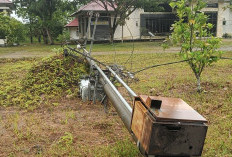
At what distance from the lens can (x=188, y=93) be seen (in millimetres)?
4625

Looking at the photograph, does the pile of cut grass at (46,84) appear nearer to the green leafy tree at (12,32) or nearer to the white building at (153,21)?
the green leafy tree at (12,32)

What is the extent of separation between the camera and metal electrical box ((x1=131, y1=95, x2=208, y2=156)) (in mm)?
1342

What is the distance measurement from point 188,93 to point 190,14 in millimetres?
1478

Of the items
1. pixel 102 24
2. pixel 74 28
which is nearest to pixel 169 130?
pixel 102 24

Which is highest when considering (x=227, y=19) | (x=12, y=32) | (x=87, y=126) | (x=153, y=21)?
(x=227, y=19)

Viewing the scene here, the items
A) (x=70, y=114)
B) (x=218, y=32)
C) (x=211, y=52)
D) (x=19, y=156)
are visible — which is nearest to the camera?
(x=19, y=156)

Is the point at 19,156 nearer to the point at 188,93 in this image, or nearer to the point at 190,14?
the point at 188,93

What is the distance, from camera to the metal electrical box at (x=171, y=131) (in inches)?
52.8

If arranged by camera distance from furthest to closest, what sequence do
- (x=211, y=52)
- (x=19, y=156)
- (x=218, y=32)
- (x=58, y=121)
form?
(x=218, y=32) → (x=211, y=52) → (x=58, y=121) → (x=19, y=156)

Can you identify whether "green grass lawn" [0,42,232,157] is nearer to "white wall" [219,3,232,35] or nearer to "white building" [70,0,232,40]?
"white building" [70,0,232,40]

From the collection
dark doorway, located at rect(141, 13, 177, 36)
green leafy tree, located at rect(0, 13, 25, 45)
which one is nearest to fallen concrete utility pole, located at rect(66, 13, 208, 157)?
green leafy tree, located at rect(0, 13, 25, 45)

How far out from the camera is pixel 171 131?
1.37 m

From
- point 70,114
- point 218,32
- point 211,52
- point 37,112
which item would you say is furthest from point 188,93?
point 218,32

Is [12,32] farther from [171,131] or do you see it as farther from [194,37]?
[171,131]
